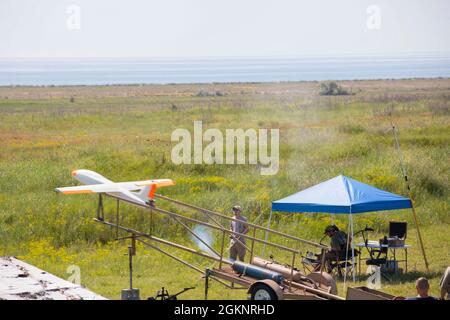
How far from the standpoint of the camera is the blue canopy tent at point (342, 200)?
54.1ft

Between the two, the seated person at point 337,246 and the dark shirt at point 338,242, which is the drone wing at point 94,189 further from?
the dark shirt at point 338,242

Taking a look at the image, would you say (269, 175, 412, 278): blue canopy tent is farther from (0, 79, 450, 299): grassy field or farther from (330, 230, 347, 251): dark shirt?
(0, 79, 450, 299): grassy field

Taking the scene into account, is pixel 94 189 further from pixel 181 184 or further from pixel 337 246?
pixel 181 184

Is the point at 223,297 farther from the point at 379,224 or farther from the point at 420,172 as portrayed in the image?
the point at 420,172

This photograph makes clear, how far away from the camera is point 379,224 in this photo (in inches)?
869

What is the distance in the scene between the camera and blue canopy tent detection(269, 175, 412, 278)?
16500mm

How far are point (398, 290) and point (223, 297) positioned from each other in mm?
3215

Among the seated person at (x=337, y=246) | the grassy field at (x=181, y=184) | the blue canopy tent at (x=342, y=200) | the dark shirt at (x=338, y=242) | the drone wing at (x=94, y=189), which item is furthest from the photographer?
the grassy field at (x=181, y=184)

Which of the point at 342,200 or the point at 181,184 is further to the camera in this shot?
the point at 181,184

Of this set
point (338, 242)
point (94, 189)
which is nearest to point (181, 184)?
point (338, 242)

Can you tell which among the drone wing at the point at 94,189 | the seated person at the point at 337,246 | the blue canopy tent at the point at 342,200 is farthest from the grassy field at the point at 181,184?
the drone wing at the point at 94,189

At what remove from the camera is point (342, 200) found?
54.5 ft
